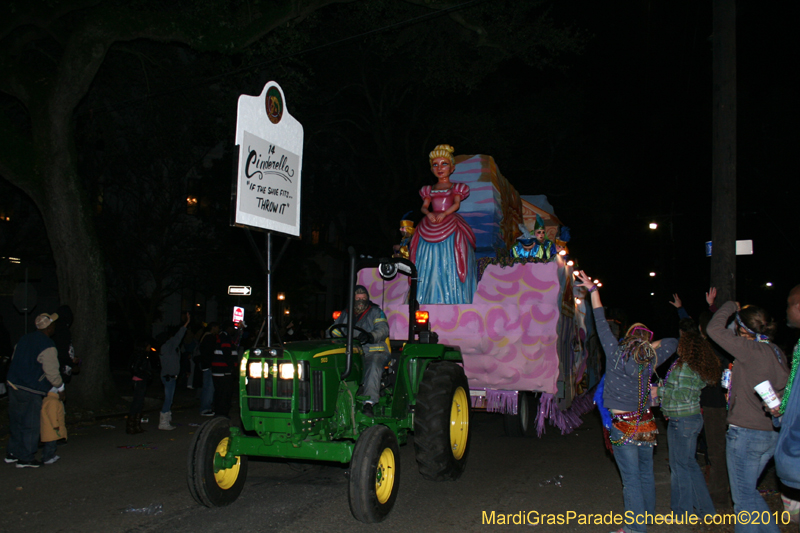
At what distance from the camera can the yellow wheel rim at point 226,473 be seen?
5.25 m

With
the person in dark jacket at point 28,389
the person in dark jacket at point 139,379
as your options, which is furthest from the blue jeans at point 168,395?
the person in dark jacket at point 28,389

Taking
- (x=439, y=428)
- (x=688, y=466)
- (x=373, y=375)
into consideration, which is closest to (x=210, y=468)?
(x=373, y=375)

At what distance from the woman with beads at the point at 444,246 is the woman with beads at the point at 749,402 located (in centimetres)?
446

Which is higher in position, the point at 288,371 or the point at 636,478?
the point at 288,371

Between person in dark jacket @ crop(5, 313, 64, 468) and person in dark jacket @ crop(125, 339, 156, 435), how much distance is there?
6.78 feet

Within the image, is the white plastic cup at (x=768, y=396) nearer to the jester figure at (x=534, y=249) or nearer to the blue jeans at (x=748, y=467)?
the blue jeans at (x=748, y=467)

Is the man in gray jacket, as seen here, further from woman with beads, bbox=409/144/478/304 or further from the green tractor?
the green tractor

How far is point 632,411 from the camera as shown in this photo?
4.66 metres

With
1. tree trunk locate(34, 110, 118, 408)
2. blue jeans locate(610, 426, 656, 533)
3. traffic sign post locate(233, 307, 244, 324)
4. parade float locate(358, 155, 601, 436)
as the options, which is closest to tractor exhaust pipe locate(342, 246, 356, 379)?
blue jeans locate(610, 426, 656, 533)

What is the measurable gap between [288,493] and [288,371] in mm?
1559

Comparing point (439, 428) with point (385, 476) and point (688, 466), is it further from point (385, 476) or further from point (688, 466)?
point (688, 466)

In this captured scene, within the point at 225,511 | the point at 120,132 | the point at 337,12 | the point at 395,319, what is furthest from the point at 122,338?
the point at 225,511

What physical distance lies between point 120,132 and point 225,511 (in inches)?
686

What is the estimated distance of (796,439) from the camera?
297 centimetres
